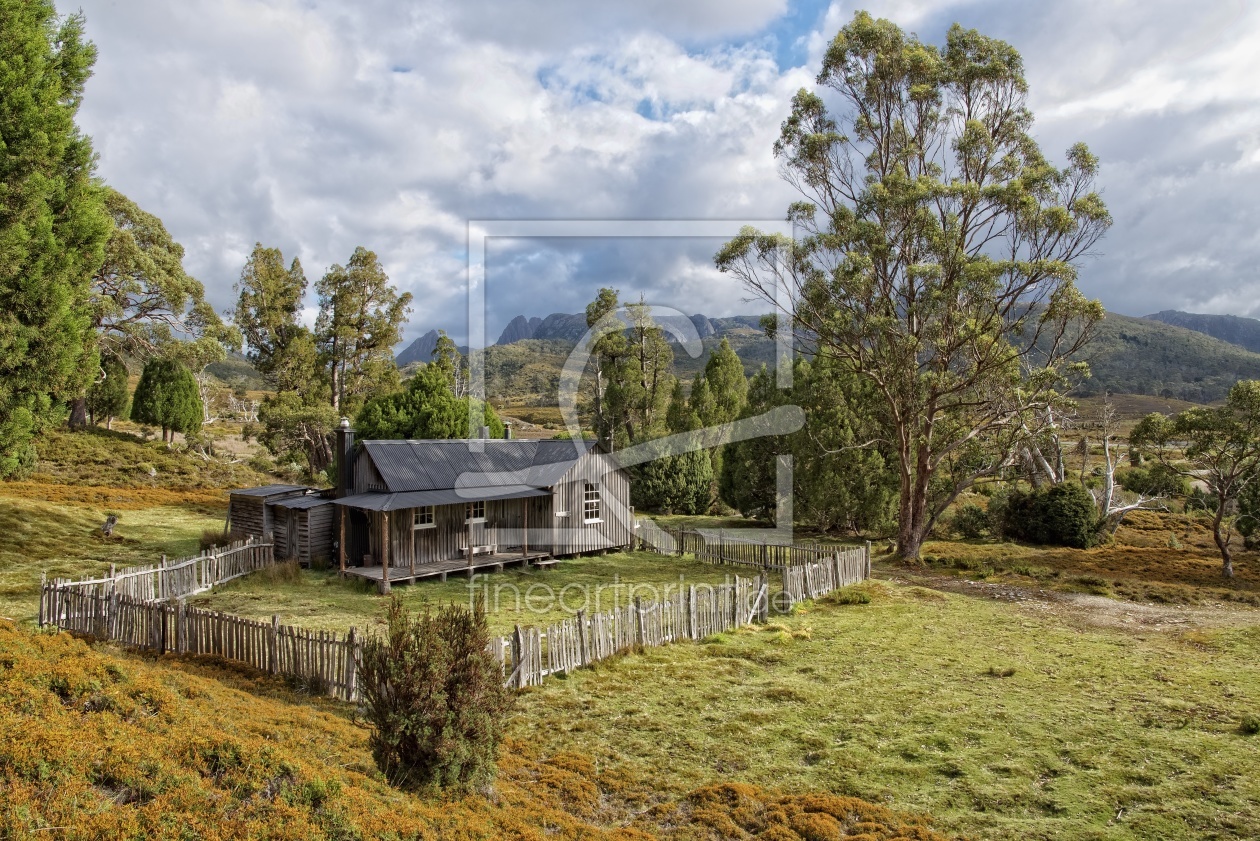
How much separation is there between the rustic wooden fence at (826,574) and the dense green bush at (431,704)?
11.4 m

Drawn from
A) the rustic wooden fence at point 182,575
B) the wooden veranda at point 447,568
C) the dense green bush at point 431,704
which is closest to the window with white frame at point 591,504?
the wooden veranda at point 447,568

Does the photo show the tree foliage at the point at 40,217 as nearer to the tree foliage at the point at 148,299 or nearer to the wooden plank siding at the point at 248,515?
the wooden plank siding at the point at 248,515

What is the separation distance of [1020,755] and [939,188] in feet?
65.7

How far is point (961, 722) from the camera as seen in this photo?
1018 cm

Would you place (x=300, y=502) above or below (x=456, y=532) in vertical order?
above

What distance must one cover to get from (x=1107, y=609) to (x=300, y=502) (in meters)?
22.4

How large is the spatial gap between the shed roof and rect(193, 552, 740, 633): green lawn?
193cm

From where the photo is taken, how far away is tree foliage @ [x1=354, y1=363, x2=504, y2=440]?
33938 mm

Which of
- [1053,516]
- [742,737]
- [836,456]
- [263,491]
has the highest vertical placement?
[836,456]

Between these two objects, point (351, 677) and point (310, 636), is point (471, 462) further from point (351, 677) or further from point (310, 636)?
point (351, 677)

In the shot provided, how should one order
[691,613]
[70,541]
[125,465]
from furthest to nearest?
[125,465] → [70,541] → [691,613]

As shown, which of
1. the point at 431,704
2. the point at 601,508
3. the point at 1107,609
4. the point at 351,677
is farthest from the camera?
the point at 601,508

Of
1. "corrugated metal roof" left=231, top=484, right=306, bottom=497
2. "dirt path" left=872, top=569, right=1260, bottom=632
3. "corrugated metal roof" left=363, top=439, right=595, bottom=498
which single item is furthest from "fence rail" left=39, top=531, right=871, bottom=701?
"dirt path" left=872, top=569, right=1260, bottom=632

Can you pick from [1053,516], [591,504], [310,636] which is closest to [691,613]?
[310,636]
